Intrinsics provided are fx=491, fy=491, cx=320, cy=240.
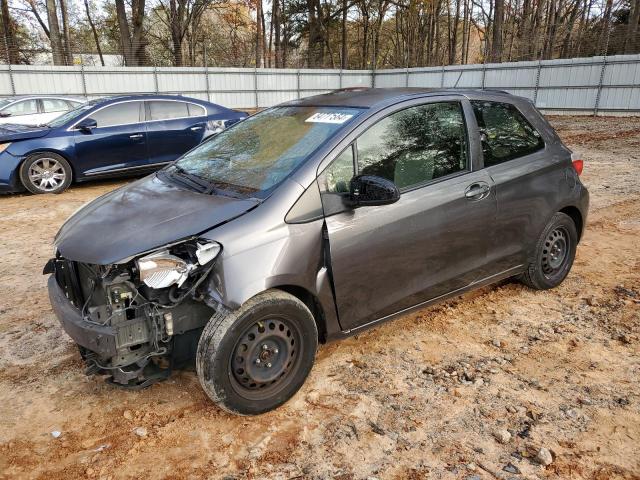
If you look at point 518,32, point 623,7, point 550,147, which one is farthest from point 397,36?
point 550,147

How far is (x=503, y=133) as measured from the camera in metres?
3.77

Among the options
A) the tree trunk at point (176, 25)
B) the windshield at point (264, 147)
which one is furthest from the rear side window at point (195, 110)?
the tree trunk at point (176, 25)

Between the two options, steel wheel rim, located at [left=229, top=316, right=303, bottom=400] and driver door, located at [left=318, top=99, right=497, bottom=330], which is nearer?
steel wheel rim, located at [left=229, top=316, right=303, bottom=400]

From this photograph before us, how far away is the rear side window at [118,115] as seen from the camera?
8242 millimetres

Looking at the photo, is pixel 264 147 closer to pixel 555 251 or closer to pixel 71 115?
pixel 555 251

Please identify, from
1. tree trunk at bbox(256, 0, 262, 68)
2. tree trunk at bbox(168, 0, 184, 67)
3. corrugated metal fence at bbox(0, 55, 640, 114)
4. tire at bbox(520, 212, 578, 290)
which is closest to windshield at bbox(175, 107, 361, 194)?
tire at bbox(520, 212, 578, 290)

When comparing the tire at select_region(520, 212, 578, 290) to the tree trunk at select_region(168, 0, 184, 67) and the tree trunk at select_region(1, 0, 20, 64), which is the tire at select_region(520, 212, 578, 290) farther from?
the tree trunk at select_region(168, 0, 184, 67)

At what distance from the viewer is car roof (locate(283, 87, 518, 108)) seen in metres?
3.28

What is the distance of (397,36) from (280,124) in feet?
137

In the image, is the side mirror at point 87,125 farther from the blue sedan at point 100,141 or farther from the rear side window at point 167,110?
the rear side window at point 167,110

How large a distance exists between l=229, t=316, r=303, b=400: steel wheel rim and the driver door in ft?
1.19

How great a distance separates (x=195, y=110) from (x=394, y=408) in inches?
310

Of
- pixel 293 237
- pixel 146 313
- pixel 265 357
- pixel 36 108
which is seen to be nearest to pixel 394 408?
pixel 265 357

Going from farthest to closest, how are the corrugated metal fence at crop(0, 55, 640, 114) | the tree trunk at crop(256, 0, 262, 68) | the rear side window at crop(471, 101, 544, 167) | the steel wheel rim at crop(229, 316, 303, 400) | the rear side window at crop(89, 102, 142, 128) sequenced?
the tree trunk at crop(256, 0, 262, 68) < the corrugated metal fence at crop(0, 55, 640, 114) < the rear side window at crop(89, 102, 142, 128) < the rear side window at crop(471, 101, 544, 167) < the steel wheel rim at crop(229, 316, 303, 400)
